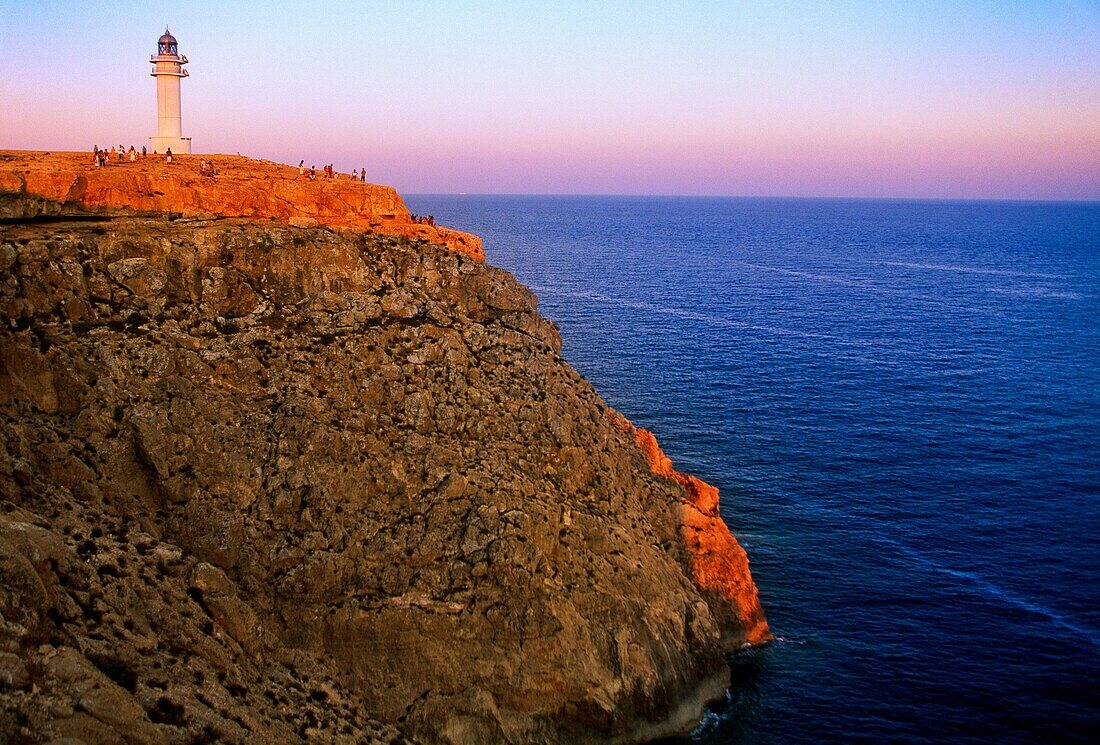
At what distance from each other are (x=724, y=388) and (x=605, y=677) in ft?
150

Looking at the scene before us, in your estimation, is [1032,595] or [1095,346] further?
[1095,346]

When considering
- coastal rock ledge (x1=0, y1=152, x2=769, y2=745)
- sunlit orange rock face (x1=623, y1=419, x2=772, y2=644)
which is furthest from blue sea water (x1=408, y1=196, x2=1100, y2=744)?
coastal rock ledge (x1=0, y1=152, x2=769, y2=745)

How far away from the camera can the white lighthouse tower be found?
53688mm

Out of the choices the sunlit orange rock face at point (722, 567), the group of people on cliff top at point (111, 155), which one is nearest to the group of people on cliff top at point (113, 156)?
the group of people on cliff top at point (111, 155)

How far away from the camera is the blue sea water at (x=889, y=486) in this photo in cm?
3878

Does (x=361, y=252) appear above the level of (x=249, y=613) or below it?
above

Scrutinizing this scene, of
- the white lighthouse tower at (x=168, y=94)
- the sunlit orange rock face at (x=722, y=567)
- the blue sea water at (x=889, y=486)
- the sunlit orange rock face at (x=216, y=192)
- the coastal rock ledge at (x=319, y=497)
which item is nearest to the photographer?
the coastal rock ledge at (x=319, y=497)

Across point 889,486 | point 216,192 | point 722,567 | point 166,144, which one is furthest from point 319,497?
point 889,486

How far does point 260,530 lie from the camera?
109 ft

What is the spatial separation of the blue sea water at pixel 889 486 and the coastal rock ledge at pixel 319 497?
24.2ft

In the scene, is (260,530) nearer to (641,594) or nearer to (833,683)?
(641,594)

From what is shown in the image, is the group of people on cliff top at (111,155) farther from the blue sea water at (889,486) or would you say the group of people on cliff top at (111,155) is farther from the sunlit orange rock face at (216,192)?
the blue sea water at (889,486)

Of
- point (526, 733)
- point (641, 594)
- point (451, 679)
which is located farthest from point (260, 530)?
point (641, 594)

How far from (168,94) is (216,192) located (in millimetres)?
16203
